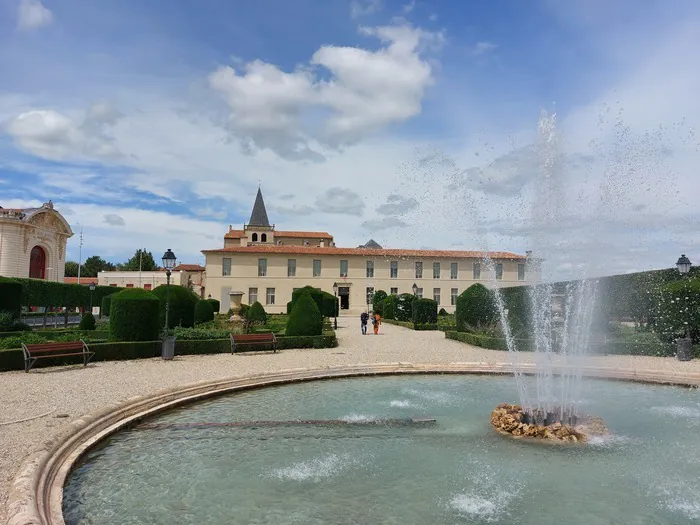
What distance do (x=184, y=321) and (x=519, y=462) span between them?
17.7m

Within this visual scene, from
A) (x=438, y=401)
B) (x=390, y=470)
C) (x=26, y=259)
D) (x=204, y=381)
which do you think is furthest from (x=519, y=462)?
(x=26, y=259)

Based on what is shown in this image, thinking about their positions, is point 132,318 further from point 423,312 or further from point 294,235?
point 294,235

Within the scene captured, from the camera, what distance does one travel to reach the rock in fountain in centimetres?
701

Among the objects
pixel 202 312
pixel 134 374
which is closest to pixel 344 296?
pixel 202 312

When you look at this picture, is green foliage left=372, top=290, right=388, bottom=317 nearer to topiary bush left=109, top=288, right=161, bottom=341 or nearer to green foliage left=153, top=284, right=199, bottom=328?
green foliage left=153, top=284, right=199, bottom=328

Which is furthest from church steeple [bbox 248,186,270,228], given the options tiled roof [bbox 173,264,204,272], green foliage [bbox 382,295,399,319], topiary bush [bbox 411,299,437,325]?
topiary bush [bbox 411,299,437,325]

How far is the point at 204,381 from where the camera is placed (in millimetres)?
10195

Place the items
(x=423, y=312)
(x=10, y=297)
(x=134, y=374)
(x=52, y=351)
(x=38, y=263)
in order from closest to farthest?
(x=134, y=374)
(x=52, y=351)
(x=10, y=297)
(x=423, y=312)
(x=38, y=263)

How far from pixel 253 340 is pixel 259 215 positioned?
56289 millimetres

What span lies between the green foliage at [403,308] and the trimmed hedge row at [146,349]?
57.2 feet

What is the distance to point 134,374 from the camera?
11.5 meters

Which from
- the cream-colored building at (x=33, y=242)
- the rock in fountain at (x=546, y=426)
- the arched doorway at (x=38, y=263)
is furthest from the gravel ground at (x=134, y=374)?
the arched doorway at (x=38, y=263)

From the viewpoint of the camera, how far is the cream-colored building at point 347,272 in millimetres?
45812

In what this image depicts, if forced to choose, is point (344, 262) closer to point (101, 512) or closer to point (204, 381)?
point (204, 381)
